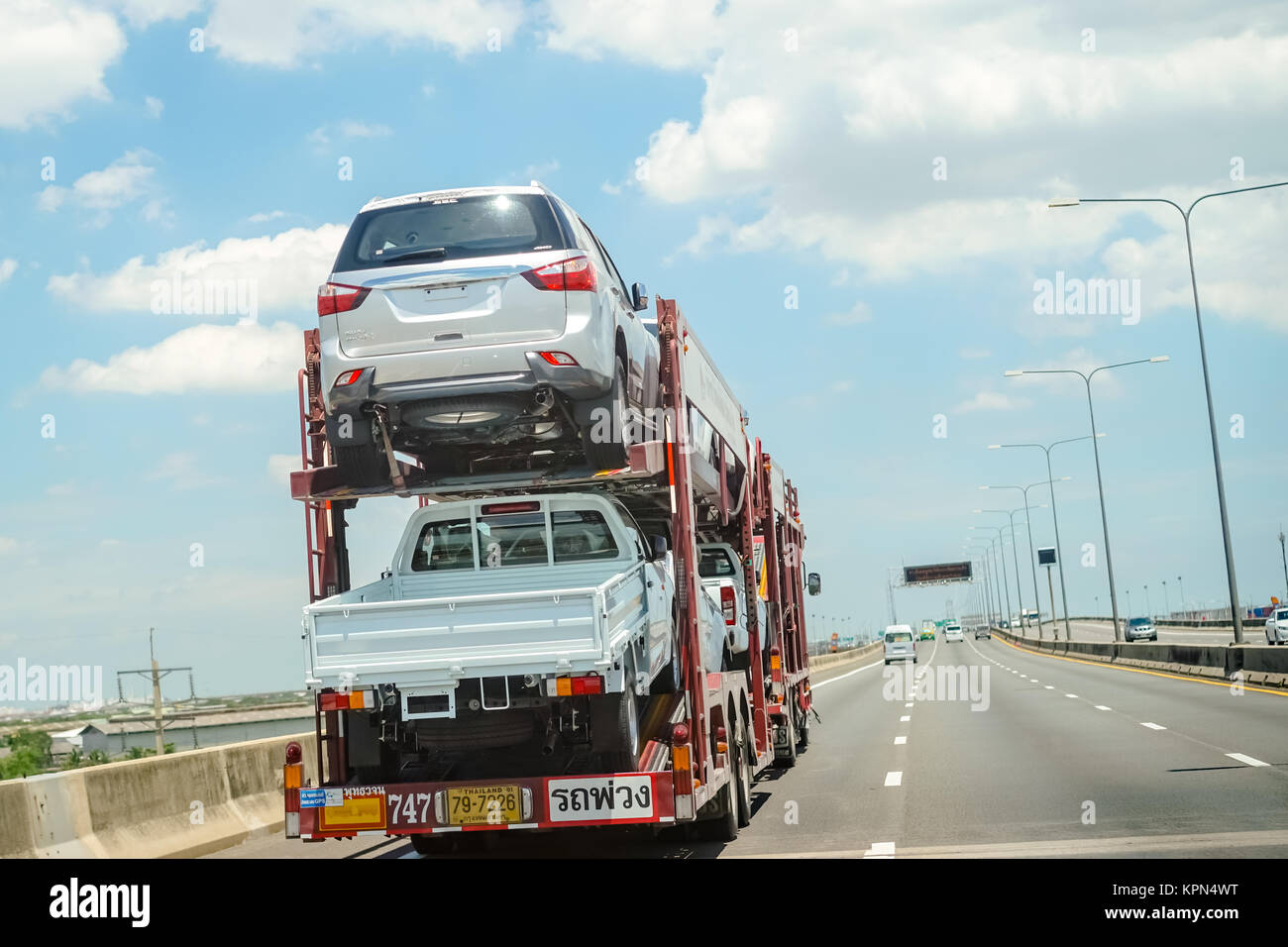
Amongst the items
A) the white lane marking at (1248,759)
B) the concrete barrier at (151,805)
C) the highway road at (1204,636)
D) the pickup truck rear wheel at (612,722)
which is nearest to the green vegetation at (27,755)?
the concrete barrier at (151,805)

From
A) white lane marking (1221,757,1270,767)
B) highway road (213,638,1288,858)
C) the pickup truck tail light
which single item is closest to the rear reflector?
highway road (213,638,1288,858)

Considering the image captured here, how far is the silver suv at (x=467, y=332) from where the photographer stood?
30.6 feet

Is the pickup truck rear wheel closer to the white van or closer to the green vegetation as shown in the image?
the green vegetation

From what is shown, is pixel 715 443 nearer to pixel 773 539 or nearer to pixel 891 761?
pixel 773 539

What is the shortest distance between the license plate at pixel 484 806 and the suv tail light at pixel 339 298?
126 inches

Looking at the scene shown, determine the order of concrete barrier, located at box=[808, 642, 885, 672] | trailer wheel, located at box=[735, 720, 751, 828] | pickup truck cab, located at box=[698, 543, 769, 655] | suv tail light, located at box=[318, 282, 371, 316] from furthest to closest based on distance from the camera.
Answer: concrete barrier, located at box=[808, 642, 885, 672] < pickup truck cab, located at box=[698, 543, 769, 655] < trailer wheel, located at box=[735, 720, 751, 828] < suv tail light, located at box=[318, 282, 371, 316]

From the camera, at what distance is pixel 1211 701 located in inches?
953

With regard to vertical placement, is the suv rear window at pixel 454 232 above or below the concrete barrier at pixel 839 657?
above

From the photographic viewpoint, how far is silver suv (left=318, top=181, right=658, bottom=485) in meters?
9.32

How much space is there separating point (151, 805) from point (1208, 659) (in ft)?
95.3

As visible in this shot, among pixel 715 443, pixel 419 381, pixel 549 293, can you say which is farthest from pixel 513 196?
pixel 715 443

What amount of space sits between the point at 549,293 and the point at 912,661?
62.1 metres

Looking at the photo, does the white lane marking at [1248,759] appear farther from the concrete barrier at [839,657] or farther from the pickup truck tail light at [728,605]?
the concrete barrier at [839,657]
